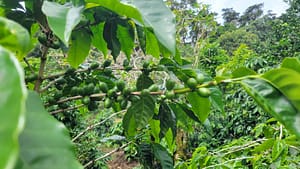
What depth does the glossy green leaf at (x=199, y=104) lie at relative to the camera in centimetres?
62

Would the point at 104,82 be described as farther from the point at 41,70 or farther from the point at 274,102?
the point at 274,102

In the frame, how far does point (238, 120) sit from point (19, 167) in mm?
4942

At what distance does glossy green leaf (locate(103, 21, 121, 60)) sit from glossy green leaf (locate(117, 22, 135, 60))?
2 cm

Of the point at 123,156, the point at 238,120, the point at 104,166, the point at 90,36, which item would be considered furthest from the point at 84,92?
the point at 123,156

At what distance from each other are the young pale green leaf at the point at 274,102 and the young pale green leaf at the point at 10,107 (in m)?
0.29

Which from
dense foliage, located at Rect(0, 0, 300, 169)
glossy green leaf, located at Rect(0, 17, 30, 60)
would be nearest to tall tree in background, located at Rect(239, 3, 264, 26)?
dense foliage, located at Rect(0, 0, 300, 169)

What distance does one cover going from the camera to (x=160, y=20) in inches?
17.5

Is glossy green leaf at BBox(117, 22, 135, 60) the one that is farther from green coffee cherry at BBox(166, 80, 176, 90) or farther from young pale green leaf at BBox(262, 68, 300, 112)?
young pale green leaf at BBox(262, 68, 300, 112)

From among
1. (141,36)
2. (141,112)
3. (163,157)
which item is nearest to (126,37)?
(141,36)

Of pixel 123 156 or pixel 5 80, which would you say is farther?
pixel 123 156

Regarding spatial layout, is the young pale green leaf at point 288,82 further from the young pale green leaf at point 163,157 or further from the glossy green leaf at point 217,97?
the young pale green leaf at point 163,157

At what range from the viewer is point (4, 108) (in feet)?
0.63

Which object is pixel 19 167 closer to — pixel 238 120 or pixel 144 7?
pixel 144 7

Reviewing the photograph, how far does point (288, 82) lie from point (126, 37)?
0.30 meters
